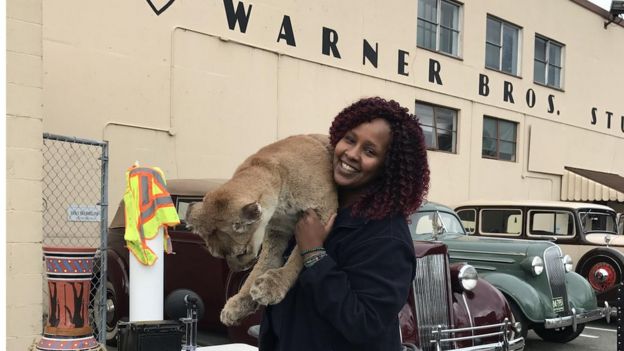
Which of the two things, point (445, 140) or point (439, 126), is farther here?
point (445, 140)

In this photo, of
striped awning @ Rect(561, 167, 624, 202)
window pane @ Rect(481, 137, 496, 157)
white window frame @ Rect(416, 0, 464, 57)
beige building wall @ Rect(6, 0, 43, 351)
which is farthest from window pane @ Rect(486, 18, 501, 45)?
beige building wall @ Rect(6, 0, 43, 351)

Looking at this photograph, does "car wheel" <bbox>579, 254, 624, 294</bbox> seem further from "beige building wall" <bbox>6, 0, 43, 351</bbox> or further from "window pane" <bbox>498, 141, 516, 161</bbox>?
"beige building wall" <bbox>6, 0, 43, 351</bbox>

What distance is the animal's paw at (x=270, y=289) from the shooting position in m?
1.66

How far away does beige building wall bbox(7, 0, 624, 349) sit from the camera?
12.8 ft

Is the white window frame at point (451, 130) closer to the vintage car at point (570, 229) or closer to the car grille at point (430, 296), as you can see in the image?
the vintage car at point (570, 229)

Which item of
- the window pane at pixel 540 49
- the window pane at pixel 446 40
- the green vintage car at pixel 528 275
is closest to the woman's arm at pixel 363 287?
the green vintage car at pixel 528 275

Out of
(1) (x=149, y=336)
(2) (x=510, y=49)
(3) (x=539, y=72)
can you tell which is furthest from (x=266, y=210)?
(3) (x=539, y=72)

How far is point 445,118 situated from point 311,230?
1186cm

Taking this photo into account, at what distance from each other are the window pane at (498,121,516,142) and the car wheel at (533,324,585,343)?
7707mm

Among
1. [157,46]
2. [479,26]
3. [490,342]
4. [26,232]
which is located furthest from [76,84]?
[479,26]

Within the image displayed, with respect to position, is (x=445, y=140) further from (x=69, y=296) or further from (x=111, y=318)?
(x=69, y=296)

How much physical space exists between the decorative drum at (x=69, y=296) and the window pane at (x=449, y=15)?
10757 millimetres

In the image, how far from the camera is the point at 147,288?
4.48 m

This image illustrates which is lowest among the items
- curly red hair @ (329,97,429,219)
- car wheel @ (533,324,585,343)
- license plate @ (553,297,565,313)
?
car wheel @ (533,324,585,343)
